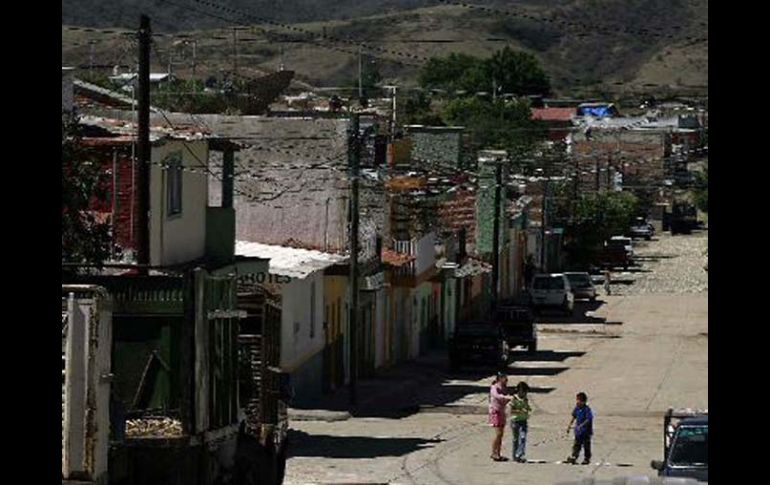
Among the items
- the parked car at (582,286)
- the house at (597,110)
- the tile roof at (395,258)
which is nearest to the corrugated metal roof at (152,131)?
the tile roof at (395,258)

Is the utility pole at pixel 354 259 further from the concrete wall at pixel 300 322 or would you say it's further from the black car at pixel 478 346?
the black car at pixel 478 346

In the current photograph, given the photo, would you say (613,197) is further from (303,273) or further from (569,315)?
(303,273)

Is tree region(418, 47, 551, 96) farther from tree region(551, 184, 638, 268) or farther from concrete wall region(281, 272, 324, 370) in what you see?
concrete wall region(281, 272, 324, 370)

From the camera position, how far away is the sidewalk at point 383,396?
38.0m

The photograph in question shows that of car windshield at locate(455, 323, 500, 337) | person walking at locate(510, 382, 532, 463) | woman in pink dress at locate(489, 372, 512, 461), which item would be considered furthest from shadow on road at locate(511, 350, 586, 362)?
person walking at locate(510, 382, 532, 463)

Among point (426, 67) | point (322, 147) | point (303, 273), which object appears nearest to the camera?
point (303, 273)

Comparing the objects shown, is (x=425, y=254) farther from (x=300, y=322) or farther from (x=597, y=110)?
(x=597, y=110)

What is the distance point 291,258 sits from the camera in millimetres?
42500

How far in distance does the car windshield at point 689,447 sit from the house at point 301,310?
639 inches

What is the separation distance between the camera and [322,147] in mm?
50781

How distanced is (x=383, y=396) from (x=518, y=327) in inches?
492

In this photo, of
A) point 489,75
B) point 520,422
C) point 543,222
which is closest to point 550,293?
point 543,222
